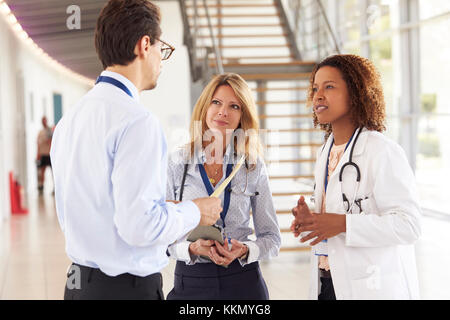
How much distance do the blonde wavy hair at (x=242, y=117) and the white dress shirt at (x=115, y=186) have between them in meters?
0.72

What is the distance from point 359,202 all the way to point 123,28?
3.01ft

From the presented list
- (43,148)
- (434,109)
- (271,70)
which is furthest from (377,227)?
(43,148)

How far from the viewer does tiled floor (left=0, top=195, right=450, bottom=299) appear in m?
5.24

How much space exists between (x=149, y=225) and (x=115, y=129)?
278mm

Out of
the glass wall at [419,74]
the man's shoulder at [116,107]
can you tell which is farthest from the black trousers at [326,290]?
the glass wall at [419,74]

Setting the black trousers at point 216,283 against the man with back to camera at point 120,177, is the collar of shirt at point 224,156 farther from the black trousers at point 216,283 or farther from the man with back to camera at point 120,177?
the man with back to camera at point 120,177

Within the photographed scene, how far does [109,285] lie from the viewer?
1.69 m

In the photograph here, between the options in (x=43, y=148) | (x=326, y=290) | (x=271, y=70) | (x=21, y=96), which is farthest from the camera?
(x=21, y=96)

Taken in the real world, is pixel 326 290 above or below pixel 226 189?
below

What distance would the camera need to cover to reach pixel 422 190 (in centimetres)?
924

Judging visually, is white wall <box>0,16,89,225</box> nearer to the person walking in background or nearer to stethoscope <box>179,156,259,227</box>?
the person walking in background

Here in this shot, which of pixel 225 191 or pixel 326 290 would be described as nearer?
pixel 326 290

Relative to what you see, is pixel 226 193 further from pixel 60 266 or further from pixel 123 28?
pixel 60 266
